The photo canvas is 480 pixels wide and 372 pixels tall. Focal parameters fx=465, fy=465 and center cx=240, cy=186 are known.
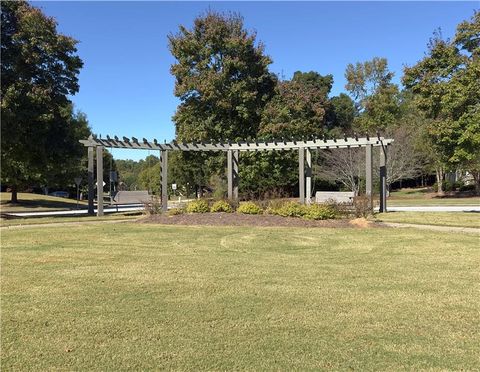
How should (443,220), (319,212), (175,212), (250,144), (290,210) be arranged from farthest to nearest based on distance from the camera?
1. (250,144)
2. (175,212)
3. (443,220)
4. (290,210)
5. (319,212)

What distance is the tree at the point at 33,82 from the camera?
18.8 m

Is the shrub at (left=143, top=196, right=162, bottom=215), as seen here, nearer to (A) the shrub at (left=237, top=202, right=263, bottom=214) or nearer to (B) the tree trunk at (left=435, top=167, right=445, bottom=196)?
(A) the shrub at (left=237, top=202, right=263, bottom=214)

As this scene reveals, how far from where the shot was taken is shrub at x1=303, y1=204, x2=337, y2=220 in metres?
13.9

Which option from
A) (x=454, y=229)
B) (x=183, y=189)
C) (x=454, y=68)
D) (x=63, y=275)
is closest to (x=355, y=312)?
(x=63, y=275)

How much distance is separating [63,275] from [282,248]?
4388 millimetres

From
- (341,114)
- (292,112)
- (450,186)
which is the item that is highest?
(341,114)

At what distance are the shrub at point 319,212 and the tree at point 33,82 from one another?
12.0m

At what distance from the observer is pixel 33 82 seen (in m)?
20.0

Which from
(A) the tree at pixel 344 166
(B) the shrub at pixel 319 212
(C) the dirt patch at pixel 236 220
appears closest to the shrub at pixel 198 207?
(C) the dirt patch at pixel 236 220

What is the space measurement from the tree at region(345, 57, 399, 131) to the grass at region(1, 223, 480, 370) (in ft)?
148

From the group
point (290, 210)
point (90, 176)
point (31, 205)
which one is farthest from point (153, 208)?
point (31, 205)

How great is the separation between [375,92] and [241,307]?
5486 cm

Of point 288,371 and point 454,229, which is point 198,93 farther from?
point 288,371

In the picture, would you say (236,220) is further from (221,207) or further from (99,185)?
(99,185)
